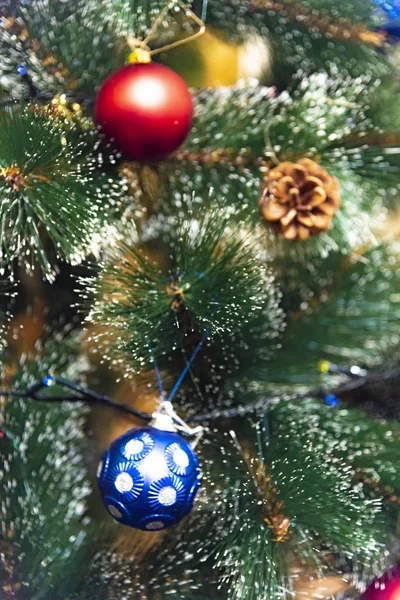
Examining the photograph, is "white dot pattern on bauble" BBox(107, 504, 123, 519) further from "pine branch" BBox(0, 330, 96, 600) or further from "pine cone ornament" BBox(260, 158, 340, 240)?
"pine cone ornament" BBox(260, 158, 340, 240)

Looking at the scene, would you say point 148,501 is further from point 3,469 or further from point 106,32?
point 106,32

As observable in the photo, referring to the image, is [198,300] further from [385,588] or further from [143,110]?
[385,588]

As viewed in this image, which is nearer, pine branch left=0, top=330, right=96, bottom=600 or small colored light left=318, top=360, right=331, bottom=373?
pine branch left=0, top=330, right=96, bottom=600

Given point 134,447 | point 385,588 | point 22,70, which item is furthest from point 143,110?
point 385,588

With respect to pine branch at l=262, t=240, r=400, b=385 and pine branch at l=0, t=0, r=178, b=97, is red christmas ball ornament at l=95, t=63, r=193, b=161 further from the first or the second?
pine branch at l=262, t=240, r=400, b=385

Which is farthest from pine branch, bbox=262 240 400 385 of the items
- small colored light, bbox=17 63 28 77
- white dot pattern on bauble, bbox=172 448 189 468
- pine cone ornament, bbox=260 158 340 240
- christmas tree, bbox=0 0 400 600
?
small colored light, bbox=17 63 28 77

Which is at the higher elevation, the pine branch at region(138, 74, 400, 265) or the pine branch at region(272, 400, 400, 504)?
the pine branch at region(138, 74, 400, 265)

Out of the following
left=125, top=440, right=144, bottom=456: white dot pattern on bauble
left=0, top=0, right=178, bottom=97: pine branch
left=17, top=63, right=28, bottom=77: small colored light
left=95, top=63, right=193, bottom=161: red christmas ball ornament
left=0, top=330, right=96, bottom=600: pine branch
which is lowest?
left=0, top=330, right=96, bottom=600: pine branch
